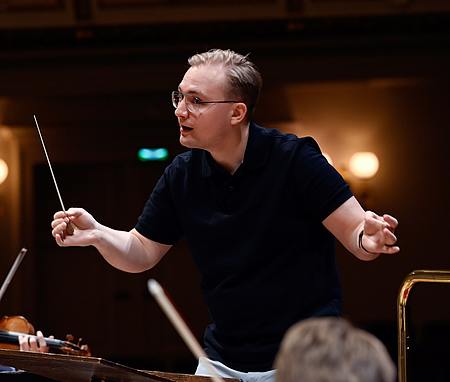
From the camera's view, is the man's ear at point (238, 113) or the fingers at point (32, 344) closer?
the man's ear at point (238, 113)

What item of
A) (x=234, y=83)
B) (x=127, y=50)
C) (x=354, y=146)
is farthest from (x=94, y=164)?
(x=234, y=83)

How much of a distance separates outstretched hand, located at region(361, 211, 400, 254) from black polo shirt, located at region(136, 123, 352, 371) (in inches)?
8.9

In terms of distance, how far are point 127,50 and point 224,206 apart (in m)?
6.31

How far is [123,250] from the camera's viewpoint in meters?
3.31

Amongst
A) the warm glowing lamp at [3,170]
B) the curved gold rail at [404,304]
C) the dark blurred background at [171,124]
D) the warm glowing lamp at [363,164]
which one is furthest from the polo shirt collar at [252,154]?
the warm glowing lamp at [3,170]

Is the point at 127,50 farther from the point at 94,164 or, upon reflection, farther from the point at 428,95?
the point at 428,95

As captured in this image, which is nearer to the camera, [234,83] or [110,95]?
[234,83]

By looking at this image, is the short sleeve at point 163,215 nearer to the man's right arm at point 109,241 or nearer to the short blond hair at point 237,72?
the man's right arm at point 109,241

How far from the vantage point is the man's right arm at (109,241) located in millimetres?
3137

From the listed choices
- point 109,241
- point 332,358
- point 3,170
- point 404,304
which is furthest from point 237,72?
point 3,170

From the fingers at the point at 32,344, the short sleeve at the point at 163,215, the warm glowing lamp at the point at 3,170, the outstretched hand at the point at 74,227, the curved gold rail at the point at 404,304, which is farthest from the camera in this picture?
the warm glowing lamp at the point at 3,170

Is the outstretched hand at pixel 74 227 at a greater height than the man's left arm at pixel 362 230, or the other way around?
the outstretched hand at pixel 74 227

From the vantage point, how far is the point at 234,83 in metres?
3.28

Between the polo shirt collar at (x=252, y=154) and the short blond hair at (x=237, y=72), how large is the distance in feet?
0.26
